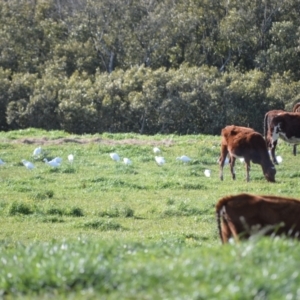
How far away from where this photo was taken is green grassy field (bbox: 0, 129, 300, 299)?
5.68 metres

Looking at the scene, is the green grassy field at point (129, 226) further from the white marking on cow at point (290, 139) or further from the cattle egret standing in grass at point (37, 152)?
the white marking on cow at point (290, 139)

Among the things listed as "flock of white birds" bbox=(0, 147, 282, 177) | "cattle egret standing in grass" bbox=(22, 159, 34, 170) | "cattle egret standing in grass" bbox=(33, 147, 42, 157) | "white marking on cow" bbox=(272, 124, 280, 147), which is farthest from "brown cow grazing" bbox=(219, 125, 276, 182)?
"cattle egret standing in grass" bbox=(33, 147, 42, 157)

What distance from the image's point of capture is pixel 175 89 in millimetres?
37312

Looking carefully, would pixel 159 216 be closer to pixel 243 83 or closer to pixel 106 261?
pixel 106 261

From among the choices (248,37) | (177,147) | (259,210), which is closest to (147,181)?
(177,147)

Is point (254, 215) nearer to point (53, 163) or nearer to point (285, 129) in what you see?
point (53, 163)

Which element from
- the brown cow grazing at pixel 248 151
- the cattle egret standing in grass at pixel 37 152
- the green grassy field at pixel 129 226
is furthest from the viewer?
the cattle egret standing in grass at pixel 37 152

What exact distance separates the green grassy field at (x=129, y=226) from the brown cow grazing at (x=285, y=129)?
23.4 inches

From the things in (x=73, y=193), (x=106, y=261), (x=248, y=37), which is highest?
(x=248, y=37)

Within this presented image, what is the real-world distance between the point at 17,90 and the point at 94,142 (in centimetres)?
1448

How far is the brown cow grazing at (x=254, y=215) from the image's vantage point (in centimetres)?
859

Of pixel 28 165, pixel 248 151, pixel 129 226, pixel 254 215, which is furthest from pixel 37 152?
pixel 254 215

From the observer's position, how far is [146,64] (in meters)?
44.8

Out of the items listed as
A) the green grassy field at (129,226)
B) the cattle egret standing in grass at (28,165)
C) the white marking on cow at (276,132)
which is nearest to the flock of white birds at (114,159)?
the cattle egret standing in grass at (28,165)
